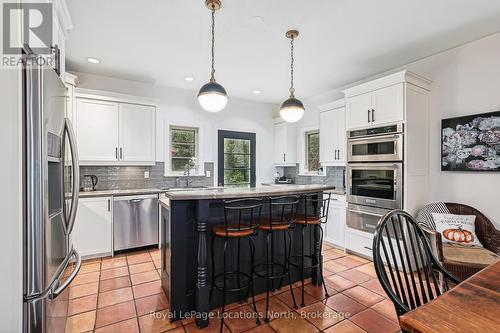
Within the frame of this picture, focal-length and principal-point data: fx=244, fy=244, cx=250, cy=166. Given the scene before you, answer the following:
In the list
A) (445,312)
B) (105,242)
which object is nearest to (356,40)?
(445,312)

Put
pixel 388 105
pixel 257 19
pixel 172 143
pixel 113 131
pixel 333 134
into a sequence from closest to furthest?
pixel 257 19 → pixel 388 105 → pixel 113 131 → pixel 333 134 → pixel 172 143

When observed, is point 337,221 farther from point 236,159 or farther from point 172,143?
point 172,143

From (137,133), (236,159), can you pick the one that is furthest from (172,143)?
(236,159)

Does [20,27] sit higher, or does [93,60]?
[93,60]

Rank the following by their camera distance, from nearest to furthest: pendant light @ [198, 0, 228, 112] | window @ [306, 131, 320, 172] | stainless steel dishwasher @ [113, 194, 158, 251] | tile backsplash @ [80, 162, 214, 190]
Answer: pendant light @ [198, 0, 228, 112]
stainless steel dishwasher @ [113, 194, 158, 251]
tile backsplash @ [80, 162, 214, 190]
window @ [306, 131, 320, 172]

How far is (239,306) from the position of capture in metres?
2.40

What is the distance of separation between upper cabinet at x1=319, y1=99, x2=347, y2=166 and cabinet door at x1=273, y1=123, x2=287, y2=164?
113cm

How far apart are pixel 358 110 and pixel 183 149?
3.26 m

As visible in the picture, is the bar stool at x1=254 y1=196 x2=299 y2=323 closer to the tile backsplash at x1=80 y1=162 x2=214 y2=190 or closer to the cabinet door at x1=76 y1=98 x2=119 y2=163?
the tile backsplash at x1=80 y1=162 x2=214 y2=190

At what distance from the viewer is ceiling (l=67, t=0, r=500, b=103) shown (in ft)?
7.75

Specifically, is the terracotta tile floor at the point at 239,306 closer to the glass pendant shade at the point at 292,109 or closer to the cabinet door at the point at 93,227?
the cabinet door at the point at 93,227

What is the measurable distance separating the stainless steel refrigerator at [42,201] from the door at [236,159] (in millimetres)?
3826

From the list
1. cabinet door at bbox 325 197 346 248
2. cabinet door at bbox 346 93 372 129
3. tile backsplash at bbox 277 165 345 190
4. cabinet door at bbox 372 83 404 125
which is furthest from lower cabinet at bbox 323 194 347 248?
cabinet door at bbox 372 83 404 125

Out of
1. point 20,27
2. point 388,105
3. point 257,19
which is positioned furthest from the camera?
point 388,105
